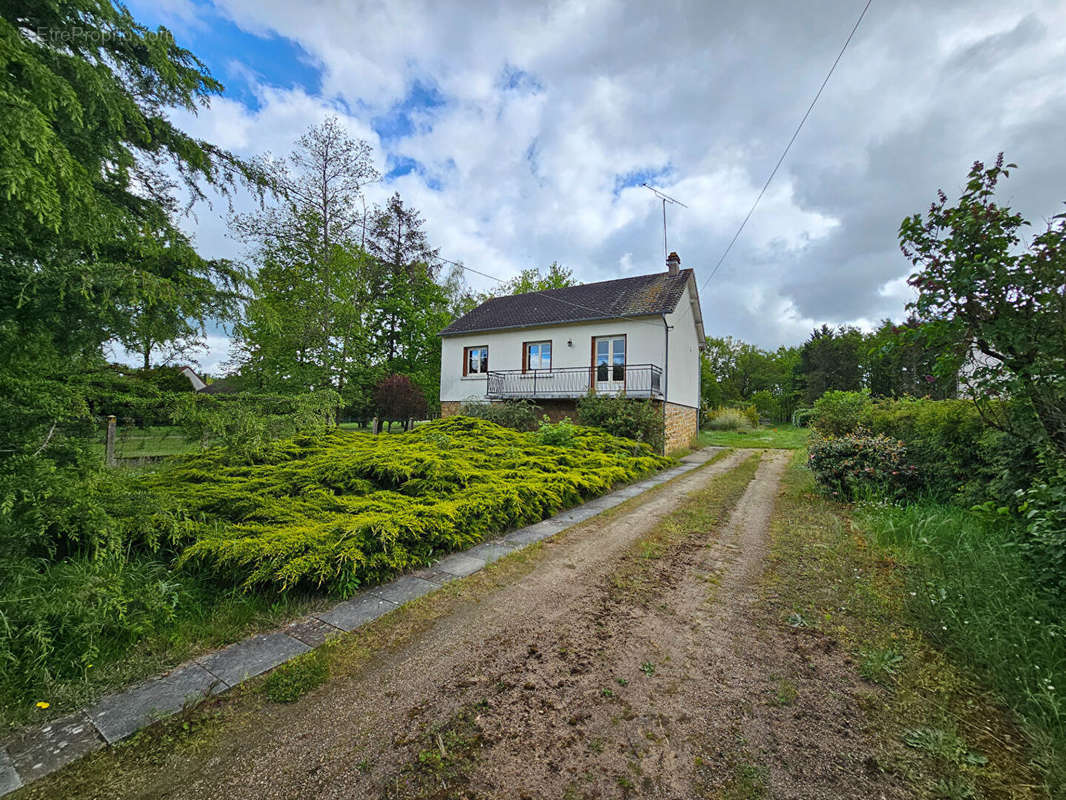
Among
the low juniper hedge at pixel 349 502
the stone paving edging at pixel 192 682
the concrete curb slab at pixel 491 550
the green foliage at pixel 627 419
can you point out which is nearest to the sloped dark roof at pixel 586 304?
the green foliage at pixel 627 419

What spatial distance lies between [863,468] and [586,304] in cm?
1055

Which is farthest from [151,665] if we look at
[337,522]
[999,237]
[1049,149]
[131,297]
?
[1049,149]

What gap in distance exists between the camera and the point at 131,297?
227cm

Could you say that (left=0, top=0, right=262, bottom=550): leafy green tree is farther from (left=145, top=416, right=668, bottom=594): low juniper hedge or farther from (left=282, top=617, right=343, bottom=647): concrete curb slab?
(left=282, top=617, right=343, bottom=647): concrete curb slab

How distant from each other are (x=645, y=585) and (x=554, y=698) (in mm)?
1480

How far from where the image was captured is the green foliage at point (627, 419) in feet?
35.8

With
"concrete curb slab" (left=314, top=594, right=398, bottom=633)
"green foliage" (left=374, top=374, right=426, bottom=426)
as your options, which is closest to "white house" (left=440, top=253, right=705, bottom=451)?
"green foliage" (left=374, top=374, right=426, bottom=426)

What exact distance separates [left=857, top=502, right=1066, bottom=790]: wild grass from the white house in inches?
348

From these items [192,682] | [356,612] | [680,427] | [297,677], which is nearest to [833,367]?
[680,427]

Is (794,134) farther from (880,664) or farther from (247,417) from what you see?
(247,417)

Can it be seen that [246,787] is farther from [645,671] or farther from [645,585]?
[645,585]

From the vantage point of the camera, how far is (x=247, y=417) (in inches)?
113

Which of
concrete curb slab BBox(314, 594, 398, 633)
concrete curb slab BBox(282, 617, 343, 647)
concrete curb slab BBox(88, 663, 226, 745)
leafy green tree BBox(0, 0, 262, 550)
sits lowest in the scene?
concrete curb slab BBox(314, 594, 398, 633)

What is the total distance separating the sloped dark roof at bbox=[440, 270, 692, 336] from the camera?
516 inches
